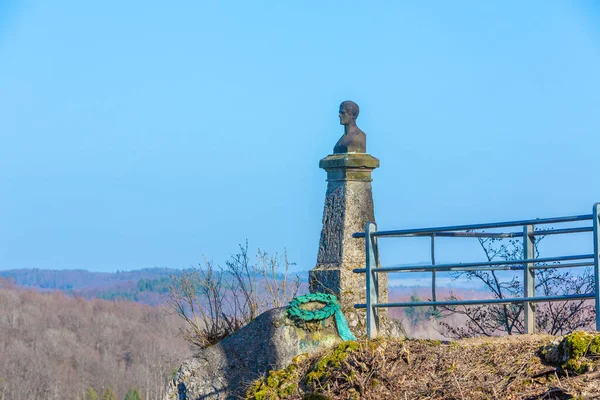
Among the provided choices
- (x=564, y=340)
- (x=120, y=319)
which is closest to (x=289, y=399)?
(x=564, y=340)

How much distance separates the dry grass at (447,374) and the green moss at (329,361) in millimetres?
12

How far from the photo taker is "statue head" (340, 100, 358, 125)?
35.2 ft

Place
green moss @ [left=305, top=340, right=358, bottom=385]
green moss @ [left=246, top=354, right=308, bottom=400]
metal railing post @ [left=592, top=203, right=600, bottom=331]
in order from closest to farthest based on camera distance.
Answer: metal railing post @ [left=592, top=203, right=600, bottom=331], green moss @ [left=305, top=340, right=358, bottom=385], green moss @ [left=246, top=354, right=308, bottom=400]

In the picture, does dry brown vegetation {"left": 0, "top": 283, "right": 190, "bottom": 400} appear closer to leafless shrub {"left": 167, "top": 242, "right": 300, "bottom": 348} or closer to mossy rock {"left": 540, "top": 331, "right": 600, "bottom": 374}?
leafless shrub {"left": 167, "top": 242, "right": 300, "bottom": 348}

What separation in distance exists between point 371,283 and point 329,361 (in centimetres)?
98

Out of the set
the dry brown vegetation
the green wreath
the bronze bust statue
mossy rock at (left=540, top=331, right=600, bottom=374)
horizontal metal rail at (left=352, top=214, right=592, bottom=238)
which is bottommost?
the dry brown vegetation

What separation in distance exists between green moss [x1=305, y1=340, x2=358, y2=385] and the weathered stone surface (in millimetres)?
1043

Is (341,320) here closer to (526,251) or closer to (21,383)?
(526,251)

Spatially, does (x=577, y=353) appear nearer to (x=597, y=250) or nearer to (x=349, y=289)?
(x=597, y=250)

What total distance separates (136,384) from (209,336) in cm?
11388

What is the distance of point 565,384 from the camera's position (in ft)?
21.7

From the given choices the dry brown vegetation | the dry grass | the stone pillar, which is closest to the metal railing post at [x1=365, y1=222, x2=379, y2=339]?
the dry grass

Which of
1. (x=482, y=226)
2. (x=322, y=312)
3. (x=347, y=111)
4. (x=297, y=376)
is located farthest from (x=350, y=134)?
(x=297, y=376)

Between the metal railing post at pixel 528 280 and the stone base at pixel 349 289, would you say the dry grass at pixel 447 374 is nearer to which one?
the metal railing post at pixel 528 280
